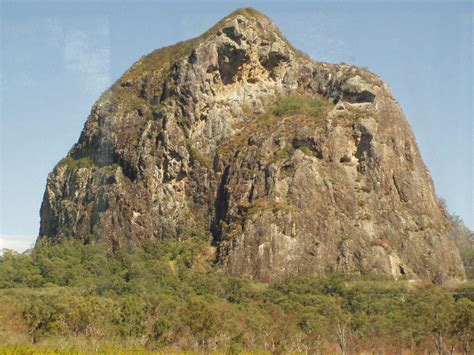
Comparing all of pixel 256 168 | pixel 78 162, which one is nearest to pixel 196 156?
pixel 256 168

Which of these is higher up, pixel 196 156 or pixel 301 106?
pixel 301 106

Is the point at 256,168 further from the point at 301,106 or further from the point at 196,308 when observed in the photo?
the point at 196,308

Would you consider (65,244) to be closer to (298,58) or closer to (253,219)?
(253,219)

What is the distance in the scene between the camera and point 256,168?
95.1 m

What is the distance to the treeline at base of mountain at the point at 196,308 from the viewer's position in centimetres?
5753

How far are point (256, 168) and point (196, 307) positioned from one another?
36476mm

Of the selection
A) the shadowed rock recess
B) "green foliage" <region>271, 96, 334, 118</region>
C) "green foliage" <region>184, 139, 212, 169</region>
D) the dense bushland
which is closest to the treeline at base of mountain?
the dense bushland

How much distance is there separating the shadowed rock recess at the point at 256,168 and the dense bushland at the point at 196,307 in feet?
13.4

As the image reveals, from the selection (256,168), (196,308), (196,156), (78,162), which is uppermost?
(78,162)

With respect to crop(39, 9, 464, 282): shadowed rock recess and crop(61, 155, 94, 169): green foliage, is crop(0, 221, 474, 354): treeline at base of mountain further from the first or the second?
crop(61, 155, 94, 169): green foliage

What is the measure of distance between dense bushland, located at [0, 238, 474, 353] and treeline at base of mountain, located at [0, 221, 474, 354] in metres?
0.11

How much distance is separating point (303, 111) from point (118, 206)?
27.6 metres

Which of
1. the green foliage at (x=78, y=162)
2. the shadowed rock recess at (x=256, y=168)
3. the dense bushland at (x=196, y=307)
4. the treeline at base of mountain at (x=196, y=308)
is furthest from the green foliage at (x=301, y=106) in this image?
the green foliage at (x=78, y=162)

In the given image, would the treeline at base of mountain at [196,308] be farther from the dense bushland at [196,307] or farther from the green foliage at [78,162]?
the green foliage at [78,162]
